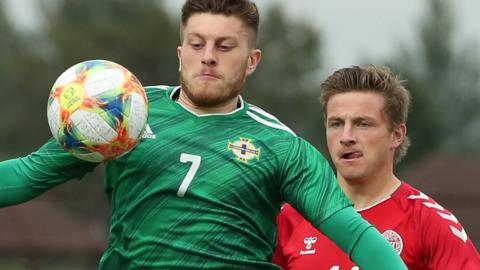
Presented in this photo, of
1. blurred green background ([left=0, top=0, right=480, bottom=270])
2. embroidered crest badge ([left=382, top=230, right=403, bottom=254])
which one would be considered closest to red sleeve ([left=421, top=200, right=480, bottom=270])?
embroidered crest badge ([left=382, top=230, right=403, bottom=254])

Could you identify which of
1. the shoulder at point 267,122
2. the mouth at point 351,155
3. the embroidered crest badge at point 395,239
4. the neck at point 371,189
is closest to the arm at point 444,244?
the embroidered crest badge at point 395,239

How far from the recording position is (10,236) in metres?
39.2

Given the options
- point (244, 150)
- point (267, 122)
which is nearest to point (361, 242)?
point (244, 150)

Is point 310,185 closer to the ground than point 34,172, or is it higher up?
higher up

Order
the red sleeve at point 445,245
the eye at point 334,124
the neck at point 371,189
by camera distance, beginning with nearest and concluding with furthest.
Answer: the red sleeve at point 445,245 < the eye at point 334,124 < the neck at point 371,189

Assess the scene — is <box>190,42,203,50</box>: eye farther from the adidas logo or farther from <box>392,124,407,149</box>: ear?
<box>392,124,407,149</box>: ear

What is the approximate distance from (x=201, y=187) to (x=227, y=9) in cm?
100

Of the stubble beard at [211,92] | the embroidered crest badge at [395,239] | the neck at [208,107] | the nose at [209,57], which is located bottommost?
the embroidered crest badge at [395,239]

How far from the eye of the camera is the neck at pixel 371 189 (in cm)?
885

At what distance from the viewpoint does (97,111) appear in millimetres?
7074

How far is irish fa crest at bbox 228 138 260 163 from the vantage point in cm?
759

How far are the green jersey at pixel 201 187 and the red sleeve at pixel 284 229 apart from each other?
112cm

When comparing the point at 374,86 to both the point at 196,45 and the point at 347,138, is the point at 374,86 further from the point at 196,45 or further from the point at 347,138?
the point at 196,45

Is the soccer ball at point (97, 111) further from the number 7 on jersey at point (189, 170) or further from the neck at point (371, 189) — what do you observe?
the neck at point (371, 189)
